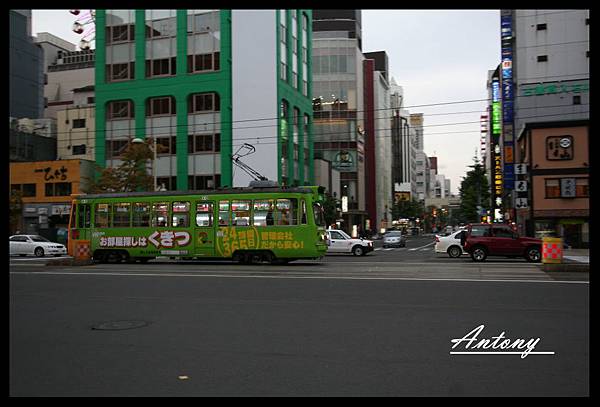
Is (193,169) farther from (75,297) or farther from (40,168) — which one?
(75,297)

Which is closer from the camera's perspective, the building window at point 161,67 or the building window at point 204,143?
the building window at point 204,143

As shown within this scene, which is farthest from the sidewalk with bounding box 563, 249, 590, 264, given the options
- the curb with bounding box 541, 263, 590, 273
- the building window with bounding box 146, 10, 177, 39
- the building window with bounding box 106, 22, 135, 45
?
the building window with bounding box 106, 22, 135, 45

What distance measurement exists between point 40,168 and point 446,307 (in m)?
48.8

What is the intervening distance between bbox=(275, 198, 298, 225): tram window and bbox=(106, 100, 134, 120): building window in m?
31.3

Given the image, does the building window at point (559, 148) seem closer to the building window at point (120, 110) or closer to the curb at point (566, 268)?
the curb at point (566, 268)

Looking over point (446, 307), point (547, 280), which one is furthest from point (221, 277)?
point (547, 280)

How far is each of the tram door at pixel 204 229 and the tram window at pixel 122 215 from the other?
366 centimetres

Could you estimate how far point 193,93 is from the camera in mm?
47438

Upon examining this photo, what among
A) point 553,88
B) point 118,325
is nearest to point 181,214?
point 118,325

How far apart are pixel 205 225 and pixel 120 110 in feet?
99.3

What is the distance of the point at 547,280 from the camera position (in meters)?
15.5

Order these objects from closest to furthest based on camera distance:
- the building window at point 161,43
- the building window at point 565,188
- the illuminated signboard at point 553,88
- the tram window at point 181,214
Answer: the tram window at point 181,214 → the building window at point 565,188 → the building window at point 161,43 → the illuminated signboard at point 553,88

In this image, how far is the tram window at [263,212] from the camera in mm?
23125
